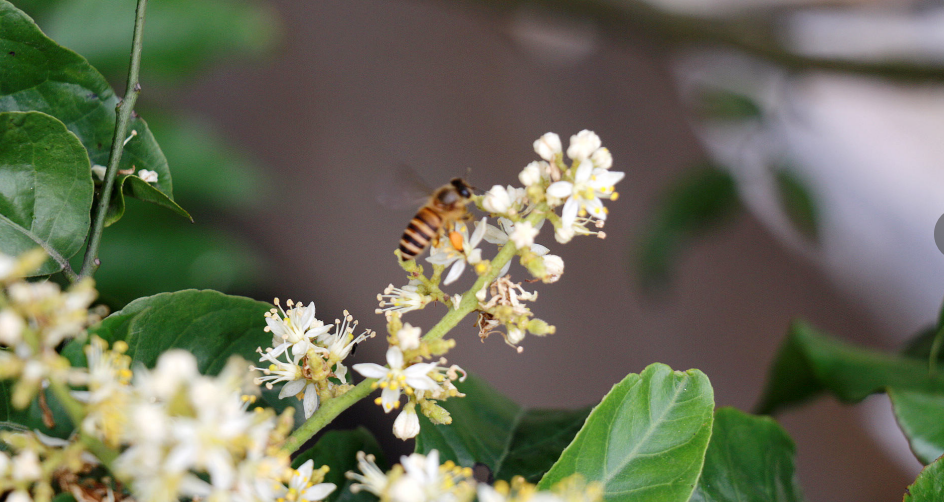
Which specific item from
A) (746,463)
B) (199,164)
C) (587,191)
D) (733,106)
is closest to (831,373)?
(746,463)

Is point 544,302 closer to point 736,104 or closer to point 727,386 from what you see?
point 727,386

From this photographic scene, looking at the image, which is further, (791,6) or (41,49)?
(791,6)

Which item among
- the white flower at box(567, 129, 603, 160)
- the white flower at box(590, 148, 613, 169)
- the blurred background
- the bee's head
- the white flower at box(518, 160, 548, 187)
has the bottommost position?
the blurred background

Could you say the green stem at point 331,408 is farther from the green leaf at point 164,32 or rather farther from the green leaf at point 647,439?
the green leaf at point 164,32

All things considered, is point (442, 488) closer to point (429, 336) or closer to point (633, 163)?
point (429, 336)

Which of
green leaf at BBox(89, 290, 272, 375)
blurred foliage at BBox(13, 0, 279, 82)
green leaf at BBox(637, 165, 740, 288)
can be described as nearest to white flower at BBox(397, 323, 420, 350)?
green leaf at BBox(89, 290, 272, 375)

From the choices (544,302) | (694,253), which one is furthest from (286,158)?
(694,253)

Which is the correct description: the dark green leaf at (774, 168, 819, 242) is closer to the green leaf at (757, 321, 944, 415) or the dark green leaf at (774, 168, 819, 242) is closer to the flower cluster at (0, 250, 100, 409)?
the green leaf at (757, 321, 944, 415)
